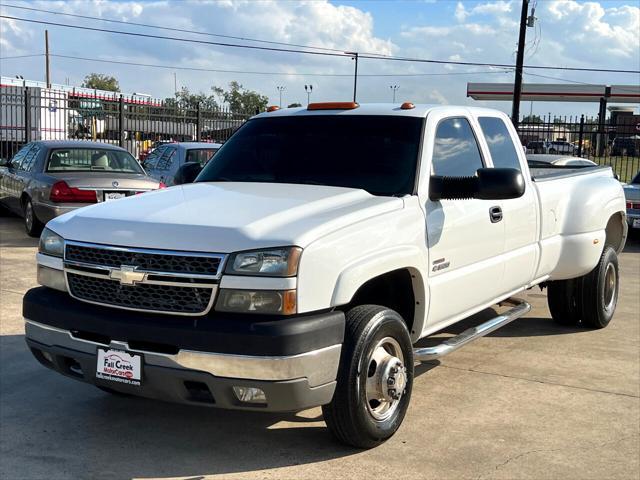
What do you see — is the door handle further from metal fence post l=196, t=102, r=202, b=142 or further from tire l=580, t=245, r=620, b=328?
metal fence post l=196, t=102, r=202, b=142

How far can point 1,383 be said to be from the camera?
520cm

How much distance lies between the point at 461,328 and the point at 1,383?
3.88m

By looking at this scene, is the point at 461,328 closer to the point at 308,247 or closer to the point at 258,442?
the point at 258,442

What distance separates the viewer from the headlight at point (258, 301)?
138 inches

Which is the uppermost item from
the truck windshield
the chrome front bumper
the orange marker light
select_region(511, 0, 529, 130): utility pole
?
select_region(511, 0, 529, 130): utility pole

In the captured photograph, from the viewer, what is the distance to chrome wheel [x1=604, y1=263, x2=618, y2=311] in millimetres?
7137

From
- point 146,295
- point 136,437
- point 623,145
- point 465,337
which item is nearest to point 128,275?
point 146,295

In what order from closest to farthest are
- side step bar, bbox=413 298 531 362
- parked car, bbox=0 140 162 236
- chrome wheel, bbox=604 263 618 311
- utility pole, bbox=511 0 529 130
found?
side step bar, bbox=413 298 531 362 < chrome wheel, bbox=604 263 618 311 < parked car, bbox=0 140 162 236 < utility pole, bbox=511 0 529 130

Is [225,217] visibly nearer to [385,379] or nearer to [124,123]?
[385,379]

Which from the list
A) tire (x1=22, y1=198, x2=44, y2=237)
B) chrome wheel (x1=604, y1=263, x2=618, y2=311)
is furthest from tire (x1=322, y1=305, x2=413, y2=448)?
tire (x1=22, y1=198, x2=44, y2=237)

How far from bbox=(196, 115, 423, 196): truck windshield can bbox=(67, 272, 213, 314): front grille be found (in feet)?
4.65

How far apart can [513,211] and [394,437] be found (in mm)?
2009

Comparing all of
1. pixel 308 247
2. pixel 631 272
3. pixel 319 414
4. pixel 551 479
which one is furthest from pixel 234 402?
pixel 631 272

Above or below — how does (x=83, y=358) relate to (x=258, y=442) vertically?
above
